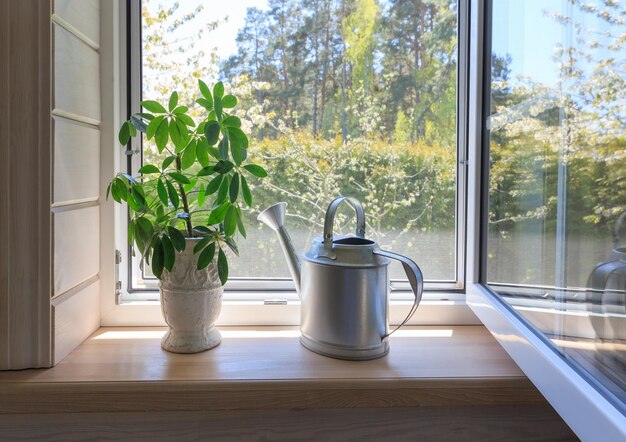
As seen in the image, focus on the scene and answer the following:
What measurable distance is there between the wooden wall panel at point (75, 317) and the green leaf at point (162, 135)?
36 cm

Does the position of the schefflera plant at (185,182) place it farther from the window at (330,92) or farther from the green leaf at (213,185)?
the window at (330,92)

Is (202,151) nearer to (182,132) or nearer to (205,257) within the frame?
(182,132)

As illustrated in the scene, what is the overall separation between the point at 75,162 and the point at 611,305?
953 millimetres

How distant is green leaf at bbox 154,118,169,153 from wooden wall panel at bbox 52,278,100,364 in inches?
14.0

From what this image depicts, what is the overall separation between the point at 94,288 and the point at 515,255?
902 millimetres

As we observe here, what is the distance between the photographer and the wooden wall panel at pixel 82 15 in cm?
92

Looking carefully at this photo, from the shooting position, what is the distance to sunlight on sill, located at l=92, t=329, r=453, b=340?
1090 mm

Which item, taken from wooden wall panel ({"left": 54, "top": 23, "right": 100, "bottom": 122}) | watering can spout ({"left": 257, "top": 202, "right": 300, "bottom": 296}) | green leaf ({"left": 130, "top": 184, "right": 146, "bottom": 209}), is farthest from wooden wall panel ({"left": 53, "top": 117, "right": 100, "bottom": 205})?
watering can spout ({"left": 257, "top": 202, "right": 300, "bottom": 296})

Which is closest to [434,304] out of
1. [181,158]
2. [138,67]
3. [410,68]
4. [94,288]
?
[410,68]

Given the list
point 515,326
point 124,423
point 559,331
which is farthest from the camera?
point 124,423

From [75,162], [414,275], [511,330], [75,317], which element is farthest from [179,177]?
[511,330]

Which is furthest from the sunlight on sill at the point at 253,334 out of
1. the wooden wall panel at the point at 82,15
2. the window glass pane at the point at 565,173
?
the wooden wall panel at the point at 82,15

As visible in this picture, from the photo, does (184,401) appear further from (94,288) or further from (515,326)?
(515,326)

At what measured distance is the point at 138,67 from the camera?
1156 millimetres
